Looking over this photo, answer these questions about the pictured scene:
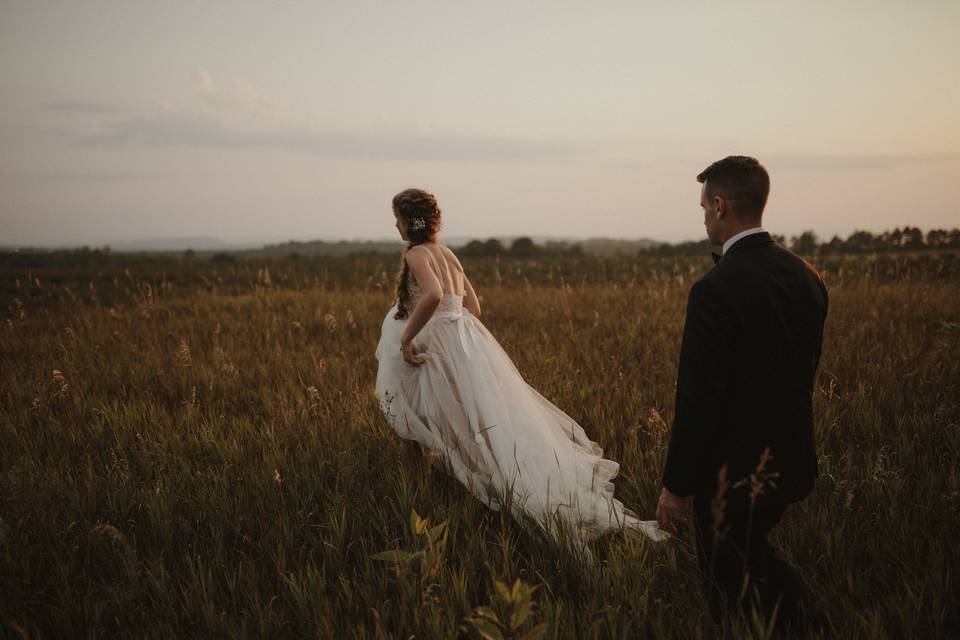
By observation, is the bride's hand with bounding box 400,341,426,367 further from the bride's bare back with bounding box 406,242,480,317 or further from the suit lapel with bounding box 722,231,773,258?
A: the suit lapel with bounding box 722,231,773,258

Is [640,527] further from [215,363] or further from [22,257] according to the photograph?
[22,257]

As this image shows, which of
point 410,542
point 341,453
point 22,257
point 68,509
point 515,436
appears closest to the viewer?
point 410,542

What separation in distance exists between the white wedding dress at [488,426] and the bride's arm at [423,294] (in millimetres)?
147

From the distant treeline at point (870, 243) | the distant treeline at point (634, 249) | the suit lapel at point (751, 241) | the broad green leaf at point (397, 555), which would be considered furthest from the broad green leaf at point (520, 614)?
the distant treeline at point (870, 243)

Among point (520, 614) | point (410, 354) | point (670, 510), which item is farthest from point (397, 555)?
point (410, 354)

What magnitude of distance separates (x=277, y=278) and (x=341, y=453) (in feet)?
47.6

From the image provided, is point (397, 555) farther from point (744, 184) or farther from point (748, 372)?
point (744, 184)

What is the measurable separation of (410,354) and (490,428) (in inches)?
31.4

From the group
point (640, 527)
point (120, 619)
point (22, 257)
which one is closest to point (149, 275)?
point (22, 257)

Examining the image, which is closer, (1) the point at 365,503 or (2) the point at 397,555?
(2) the point at 397,555

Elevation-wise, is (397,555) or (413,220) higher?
(413,220)

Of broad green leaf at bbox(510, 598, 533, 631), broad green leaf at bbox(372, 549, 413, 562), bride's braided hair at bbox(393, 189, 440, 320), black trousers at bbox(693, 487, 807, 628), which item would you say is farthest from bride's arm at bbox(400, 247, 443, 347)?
broad green leaf at bbox(510, 598, 533, 631)

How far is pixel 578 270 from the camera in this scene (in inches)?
727

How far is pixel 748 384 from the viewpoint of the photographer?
1.91m
